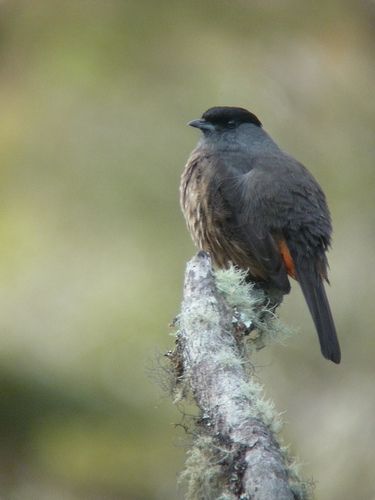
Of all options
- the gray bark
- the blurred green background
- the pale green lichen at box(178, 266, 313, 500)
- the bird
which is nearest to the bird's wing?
the bird

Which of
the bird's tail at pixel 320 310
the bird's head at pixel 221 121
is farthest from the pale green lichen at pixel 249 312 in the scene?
the bird's head at pixel 221 121

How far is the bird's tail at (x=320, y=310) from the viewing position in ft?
16.6

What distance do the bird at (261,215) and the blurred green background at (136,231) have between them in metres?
0.82

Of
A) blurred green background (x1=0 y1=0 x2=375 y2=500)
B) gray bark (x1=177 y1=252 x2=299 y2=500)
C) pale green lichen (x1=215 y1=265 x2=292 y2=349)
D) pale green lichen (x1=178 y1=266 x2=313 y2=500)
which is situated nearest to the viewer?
gray bark (x1=177 y1=252 x2=299 y2=500)

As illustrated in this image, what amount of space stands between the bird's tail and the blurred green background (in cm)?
82

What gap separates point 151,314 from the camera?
7.79 meters

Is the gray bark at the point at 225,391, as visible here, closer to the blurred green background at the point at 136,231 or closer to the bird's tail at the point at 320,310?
the bird's tail at the point at 320,310

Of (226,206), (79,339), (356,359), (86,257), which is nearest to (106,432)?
(79,339)

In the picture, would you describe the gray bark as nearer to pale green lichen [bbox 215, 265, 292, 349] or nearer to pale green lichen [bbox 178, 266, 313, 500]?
pale green lichen [bbox 178, 266, 313, 500]

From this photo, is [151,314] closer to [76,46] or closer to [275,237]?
[275,237]

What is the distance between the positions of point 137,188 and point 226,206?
294 centimetres

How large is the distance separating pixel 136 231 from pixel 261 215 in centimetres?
287

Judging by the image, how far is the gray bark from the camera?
2.83 m

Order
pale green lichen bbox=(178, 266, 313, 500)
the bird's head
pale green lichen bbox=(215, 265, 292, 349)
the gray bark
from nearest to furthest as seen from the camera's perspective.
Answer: the gray bark → pale green lichen bbox=(178, 266, 313, 500) → pale green lichen bbox=(215, 265, 292, 349) → the bird's head
